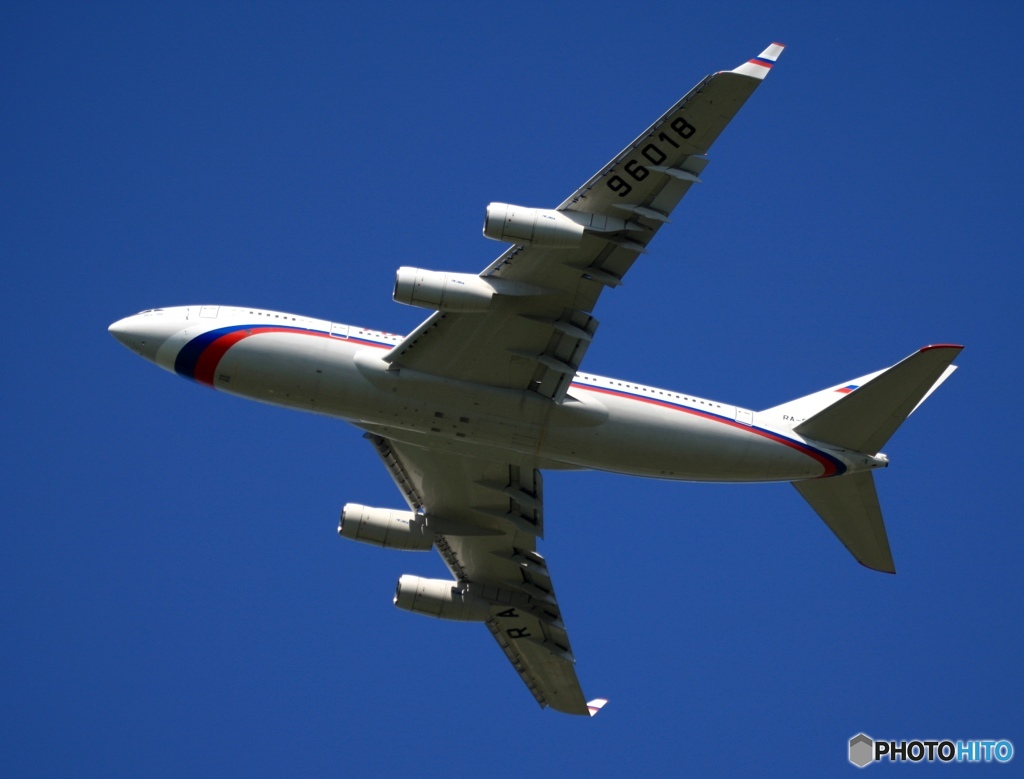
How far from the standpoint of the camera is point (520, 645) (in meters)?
51.8

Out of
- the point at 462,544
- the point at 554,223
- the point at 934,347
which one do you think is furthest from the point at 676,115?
the point at 462,544

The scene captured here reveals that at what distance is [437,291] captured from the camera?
130ft

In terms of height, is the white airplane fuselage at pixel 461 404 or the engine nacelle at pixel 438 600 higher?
the white airplane fuselage at pixel 461 404

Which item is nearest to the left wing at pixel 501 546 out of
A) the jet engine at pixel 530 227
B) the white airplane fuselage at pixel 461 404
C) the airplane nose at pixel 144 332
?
the white airplane fuselage at pixel 461 404

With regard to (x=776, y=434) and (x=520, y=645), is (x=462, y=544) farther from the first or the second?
(x=776, y=434)

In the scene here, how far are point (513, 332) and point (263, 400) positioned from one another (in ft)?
28.0

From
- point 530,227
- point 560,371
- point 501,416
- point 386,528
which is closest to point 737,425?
point 560,371

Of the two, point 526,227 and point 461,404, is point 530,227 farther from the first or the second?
point 461,404

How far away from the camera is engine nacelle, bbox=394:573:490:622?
1991 inches

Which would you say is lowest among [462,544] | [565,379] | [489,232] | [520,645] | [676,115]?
[520,645]

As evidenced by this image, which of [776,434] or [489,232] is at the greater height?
[489,232]

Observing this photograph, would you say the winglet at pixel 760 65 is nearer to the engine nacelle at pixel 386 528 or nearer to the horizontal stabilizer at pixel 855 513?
the horizontal stabilizer at pixel 855 513

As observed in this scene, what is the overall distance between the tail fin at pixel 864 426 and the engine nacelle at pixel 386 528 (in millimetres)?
14004

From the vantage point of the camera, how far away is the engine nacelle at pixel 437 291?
130 feet
